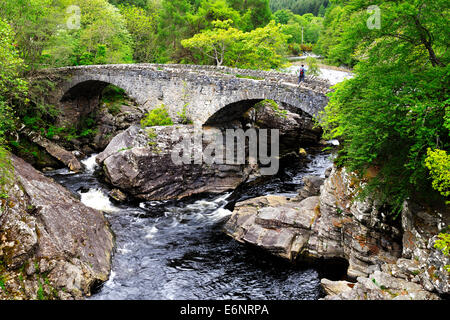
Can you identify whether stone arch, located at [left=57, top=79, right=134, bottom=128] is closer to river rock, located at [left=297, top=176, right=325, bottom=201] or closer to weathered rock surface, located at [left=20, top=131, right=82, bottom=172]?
weathered rock surface, located at [left=20, top=131, right=82, bottom=172]

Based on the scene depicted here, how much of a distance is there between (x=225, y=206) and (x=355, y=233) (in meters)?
8.45

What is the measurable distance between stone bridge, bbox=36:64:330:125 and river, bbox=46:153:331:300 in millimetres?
6292

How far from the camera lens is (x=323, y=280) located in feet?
36.3

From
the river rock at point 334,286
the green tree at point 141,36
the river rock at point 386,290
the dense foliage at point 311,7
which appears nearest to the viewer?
the river rock at point 386,290

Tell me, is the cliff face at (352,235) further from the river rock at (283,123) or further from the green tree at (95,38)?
the green tree at (95,38)

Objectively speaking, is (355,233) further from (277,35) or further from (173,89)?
(277,35)

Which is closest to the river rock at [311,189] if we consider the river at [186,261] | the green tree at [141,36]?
the river at [186,261]

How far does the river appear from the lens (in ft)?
37.0

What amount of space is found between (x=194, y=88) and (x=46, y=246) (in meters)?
14.4

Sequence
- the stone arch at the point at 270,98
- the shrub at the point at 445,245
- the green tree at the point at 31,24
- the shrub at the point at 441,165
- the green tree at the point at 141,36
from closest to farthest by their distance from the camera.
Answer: the shrub at the point at 441,165 → the shrub at the point at 445,245 → the stone arch at the point at 270,98 → the green tree at the point at 31,24 → the green tree at the point at 141,36

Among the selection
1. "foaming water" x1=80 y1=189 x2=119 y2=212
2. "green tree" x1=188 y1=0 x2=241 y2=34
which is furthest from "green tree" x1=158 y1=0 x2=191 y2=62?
"foaming water" x1=80 y1=189 x2=119 y2=212

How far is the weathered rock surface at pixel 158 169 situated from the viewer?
60.6 ft

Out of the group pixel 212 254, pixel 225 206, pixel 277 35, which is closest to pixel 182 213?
pixel 225 206

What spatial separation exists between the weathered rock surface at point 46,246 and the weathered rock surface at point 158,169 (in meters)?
5.34
